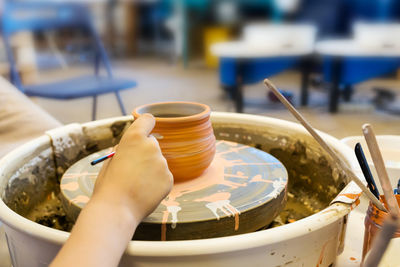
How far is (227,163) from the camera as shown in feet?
2.69

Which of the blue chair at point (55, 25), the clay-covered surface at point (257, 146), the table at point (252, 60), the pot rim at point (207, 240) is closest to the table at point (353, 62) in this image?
the table at point (252, 60)

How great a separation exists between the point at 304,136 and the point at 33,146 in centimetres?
66

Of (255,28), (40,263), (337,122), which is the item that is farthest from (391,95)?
(40,263)

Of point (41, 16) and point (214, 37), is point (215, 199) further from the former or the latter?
point (214, 37)

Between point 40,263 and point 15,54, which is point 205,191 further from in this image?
point 15,54

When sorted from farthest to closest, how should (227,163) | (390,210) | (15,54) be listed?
(15,54) < (227,163) < (390,210)

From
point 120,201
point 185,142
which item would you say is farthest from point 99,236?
point 185,142

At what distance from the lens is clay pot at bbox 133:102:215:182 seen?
699 millimetres

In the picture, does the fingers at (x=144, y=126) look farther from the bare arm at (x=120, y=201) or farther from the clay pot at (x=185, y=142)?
the clay pot at (x=185, y=142)

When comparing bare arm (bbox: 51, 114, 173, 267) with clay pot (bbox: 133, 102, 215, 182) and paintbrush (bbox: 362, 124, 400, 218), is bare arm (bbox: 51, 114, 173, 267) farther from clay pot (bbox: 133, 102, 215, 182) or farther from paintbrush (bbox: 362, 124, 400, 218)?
paintbrush (bbox: 362, 124, 400, 218)

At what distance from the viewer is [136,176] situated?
518mm

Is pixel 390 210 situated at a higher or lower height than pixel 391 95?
higher

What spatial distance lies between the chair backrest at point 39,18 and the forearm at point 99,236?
160cm

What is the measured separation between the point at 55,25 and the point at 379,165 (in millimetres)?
2117
